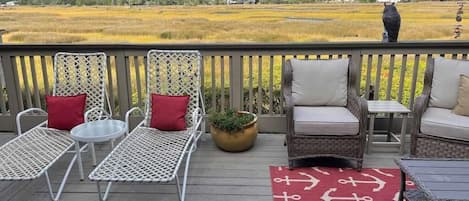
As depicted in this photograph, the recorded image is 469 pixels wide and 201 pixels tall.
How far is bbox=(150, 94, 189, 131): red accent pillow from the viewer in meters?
3.46

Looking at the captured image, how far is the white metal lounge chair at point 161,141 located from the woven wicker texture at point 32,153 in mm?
459

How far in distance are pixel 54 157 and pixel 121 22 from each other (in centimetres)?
263

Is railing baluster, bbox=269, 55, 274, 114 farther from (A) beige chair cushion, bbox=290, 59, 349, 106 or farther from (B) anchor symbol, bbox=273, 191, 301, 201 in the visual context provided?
(B) anchor symbol, bbox=273, 191, 301, 201

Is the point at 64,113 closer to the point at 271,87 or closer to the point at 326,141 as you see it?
the point at 271,87

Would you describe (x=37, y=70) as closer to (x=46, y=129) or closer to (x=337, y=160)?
(x=46, y=129)

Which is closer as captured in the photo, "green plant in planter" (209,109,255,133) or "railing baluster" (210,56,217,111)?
"green plant in planter" (209,109,255,133)

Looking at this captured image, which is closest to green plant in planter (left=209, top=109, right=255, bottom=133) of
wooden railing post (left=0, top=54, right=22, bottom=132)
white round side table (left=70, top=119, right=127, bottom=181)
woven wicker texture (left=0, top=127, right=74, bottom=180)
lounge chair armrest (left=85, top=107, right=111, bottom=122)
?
white round side table (left=70, top=119, right=127, bottom=181)

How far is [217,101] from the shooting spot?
4.52 meters

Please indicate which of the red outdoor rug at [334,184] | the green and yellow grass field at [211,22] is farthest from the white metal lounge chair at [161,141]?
the green and yellow grass field at [211,22]

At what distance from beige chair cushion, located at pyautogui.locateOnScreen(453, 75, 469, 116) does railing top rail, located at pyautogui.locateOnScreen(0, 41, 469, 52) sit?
1.95ft

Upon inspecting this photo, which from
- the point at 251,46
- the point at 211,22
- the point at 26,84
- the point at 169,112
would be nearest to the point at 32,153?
the point at 169,112

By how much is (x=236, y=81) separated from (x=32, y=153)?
2.13 m

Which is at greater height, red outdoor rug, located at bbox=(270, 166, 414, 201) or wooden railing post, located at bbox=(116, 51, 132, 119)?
wooden railing post, located at bbox=(116, 51, 132, 119)

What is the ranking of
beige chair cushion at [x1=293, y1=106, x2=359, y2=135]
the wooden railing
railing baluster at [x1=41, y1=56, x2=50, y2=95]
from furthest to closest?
1. railing baluster at [x1=41, y1=56, x2=50, y2=95]
2. the wooden railing
3. beige chair cushion at [x1=293, y1=106, x2=359, y2=135]
